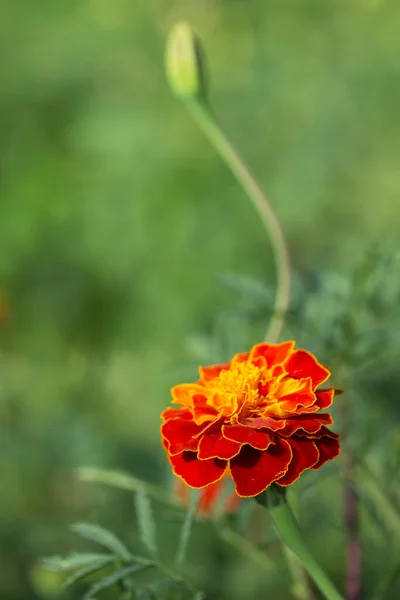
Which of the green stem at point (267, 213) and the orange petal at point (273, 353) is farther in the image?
the green stem at point (267, 213)

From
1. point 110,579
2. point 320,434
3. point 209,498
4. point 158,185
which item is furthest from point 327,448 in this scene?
point 158,185

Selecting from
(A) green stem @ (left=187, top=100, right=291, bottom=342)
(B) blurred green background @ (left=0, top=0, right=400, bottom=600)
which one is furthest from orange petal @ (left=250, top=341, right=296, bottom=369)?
(B) blurred green background @ (left=0, top=0, right=400, bottom=600)

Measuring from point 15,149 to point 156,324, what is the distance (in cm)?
49

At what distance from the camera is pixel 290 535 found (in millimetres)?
380

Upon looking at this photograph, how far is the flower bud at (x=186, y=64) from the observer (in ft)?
1.94

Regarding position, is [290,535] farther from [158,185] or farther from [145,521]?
[158,185]

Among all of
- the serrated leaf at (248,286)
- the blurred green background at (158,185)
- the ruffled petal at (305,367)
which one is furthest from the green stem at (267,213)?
the blurred green background at (158,185)

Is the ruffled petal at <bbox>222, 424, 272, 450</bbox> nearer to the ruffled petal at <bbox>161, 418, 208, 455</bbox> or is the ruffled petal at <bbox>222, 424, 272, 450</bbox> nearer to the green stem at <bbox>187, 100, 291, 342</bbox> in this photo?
the ruffled petal at <bbox>161, 418, 208, 455</bbox>

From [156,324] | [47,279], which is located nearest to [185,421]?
[156,324]

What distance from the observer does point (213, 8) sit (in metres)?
1.69

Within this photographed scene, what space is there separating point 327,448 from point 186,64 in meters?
0.32

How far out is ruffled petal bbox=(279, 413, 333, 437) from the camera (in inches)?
14.5

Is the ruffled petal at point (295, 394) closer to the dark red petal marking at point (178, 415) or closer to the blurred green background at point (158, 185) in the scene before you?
the dark red petal marking at point (178, 415)

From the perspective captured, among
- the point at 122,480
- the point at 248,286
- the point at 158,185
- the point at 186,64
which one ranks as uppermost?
the point at 158,185
